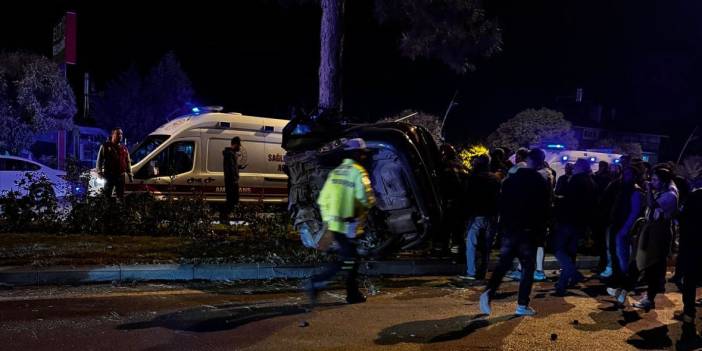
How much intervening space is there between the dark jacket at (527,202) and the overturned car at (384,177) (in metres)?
1.21

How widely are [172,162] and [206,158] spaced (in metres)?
0.75

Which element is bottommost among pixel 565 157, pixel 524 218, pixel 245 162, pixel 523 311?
pixel 523 311

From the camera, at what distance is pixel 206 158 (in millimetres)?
12844

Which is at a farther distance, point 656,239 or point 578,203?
point 578,203

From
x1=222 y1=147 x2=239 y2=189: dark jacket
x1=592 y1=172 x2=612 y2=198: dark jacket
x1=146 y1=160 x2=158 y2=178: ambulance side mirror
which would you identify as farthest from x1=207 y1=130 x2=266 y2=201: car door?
x1=592 y1=172 x2=612 y2=198: dark jacket

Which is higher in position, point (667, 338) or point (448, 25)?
point (448, 25)

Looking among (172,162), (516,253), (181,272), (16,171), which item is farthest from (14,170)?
(516,253)

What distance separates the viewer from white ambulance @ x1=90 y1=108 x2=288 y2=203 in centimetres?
1220

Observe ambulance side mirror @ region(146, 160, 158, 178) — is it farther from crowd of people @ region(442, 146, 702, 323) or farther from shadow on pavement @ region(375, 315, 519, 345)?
shadow on pavement @ region(375, 315, 519, 345)

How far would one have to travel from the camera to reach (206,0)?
98.3ft

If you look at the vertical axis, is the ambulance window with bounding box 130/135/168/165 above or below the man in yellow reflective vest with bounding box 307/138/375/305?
above

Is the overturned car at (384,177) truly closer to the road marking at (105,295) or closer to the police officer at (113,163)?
the road marking at (105,295)

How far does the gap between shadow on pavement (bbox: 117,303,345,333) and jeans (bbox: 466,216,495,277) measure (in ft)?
8.05

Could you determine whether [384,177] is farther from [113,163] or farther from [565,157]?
[565,157]
